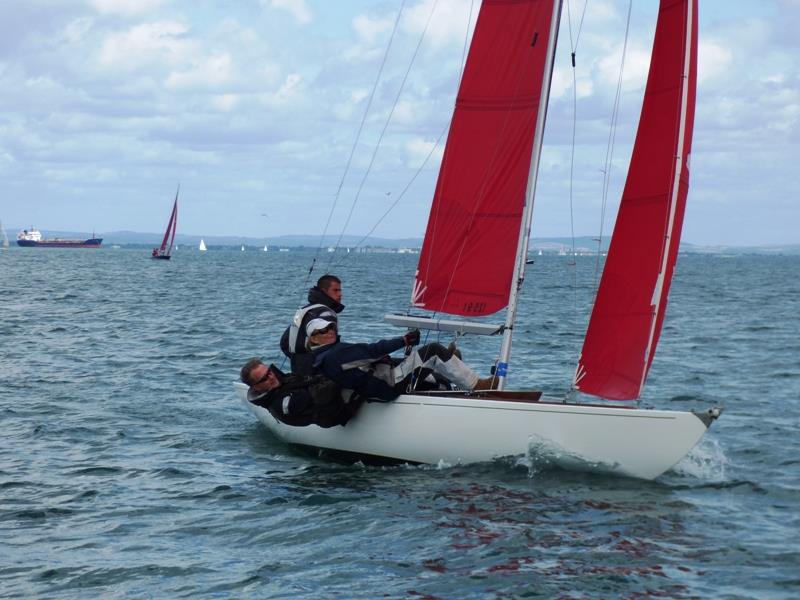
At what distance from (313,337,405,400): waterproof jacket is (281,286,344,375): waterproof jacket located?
→ 0.43 metres

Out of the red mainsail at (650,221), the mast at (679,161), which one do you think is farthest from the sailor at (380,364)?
the mast at (679,161)

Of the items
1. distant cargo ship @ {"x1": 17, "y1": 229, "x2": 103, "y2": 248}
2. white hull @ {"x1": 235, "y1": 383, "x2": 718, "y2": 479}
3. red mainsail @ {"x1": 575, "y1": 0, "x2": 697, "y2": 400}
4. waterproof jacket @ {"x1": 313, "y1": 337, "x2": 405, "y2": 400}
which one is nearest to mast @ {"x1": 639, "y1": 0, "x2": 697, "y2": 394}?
red mainsail @ {"x1": 575, "y1": 0, "x2": 697, "y2": 400}

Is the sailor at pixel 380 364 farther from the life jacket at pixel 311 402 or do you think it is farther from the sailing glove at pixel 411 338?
the life jacket at pixel 311 402

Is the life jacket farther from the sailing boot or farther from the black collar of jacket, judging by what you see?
the sailing boot

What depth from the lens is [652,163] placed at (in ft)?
31.9

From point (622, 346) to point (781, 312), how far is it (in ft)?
89.7

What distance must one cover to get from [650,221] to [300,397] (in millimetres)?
3589

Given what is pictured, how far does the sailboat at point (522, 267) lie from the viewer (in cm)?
945

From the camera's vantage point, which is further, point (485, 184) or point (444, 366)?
point (485, 184)

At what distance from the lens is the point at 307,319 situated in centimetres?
1038

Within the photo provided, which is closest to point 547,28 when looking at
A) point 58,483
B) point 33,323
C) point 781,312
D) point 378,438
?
point 378,438

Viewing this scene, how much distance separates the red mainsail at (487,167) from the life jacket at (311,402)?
66.5 inches

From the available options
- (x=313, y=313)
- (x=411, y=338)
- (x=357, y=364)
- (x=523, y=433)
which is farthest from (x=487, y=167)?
(x=523, y=433)

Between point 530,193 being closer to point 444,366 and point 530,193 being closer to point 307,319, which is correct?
point 444,366
